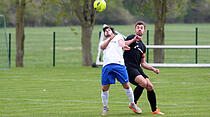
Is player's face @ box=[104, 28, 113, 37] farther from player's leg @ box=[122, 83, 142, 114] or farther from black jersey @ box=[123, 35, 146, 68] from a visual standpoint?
player's leg @ box=[122, 83, 142, 114]

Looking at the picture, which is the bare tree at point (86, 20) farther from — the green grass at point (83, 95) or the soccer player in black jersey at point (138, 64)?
the soccer player in black jersey at point (138, 64)

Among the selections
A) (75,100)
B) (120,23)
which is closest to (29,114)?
(75,100)

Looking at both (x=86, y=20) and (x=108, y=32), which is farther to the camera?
(x=86, y=20)

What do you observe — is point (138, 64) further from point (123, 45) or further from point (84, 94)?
point (84, 94)

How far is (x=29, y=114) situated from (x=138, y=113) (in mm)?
2295

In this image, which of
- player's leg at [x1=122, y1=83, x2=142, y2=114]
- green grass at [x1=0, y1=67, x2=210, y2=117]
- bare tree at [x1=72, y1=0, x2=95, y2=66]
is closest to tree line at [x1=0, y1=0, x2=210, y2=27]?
bare tree at [x1=72, y1=0, x2=95, y2=66]

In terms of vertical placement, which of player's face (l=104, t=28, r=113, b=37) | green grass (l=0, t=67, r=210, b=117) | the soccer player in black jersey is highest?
player's face (l=104, t=28, r=113, b=37)

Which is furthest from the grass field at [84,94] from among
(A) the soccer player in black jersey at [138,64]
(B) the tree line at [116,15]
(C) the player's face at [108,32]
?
(B) the tree line at [116,15]

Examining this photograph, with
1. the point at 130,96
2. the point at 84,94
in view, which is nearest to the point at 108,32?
the point at 130,96

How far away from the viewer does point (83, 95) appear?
12.6 m

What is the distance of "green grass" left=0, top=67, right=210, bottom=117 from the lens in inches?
389

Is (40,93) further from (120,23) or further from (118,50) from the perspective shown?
(120,23)

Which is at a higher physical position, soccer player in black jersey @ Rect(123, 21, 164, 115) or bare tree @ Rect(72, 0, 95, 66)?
bare tree @ Rect(72, 0, 95, 66)

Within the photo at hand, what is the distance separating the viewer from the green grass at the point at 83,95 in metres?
9.88
